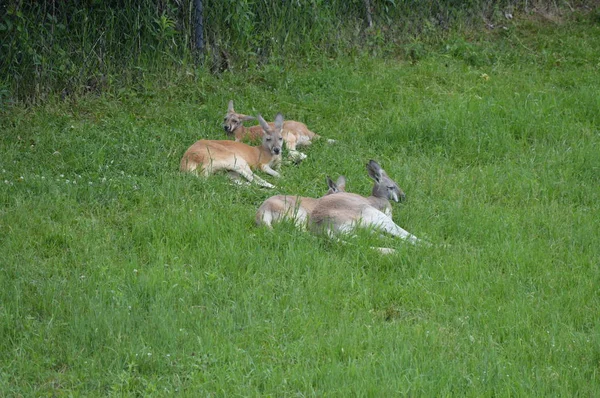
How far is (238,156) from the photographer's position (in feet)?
30.9

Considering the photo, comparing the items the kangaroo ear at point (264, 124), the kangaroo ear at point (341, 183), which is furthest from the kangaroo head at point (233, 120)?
the kangaroo ear at point (341, 183)

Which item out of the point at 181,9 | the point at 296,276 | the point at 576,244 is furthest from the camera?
the point at 181,9

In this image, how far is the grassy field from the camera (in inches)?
204

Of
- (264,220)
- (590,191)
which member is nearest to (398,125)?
(590,191)

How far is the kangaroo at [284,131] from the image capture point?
9.99 metres

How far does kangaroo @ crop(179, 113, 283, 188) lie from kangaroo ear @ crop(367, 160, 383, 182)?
3.31 ft

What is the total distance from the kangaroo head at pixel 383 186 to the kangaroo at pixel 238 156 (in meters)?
1.04

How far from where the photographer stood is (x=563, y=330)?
5.64m

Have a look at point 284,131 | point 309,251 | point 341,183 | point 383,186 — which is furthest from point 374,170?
point 284,131

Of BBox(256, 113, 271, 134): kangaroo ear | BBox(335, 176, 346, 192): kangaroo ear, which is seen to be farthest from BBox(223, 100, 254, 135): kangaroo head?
BBox(335, 176, 346, 192): kangaroo ear

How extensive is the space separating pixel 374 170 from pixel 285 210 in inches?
49.3

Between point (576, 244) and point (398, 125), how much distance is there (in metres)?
3.26

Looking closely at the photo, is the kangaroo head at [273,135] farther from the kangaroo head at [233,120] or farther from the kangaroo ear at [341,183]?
the kangaroo ear at [341,183]

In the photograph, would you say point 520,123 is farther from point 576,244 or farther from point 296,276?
point 296,276
